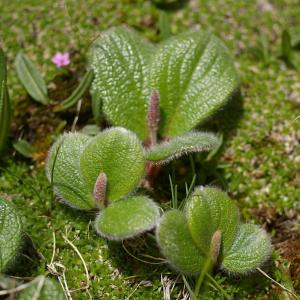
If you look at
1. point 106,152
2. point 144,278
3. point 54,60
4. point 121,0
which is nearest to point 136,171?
point 106,152

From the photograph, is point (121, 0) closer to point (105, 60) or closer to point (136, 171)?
point (105, 60)

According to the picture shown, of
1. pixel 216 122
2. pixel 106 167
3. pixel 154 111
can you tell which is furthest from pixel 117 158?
pixel 216 122

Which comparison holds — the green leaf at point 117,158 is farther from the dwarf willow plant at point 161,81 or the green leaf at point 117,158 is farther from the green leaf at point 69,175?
the dwarf willow plant at point 161,81

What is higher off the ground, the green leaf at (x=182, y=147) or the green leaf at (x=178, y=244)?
the green leaf at (x=182, y=147)

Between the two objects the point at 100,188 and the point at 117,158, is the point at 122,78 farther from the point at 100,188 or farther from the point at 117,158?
the point at 100,188

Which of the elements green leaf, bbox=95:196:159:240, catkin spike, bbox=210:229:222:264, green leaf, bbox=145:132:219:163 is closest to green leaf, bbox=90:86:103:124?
green leaf, bbox=145:132:219:163

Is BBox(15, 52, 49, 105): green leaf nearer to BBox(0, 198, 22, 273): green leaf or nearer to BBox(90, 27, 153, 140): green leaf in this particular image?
BBox(90, 27, 153, 140): green leaf

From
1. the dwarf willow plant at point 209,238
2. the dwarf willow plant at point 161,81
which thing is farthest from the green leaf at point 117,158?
the dwarf willow plant at point 161,81
